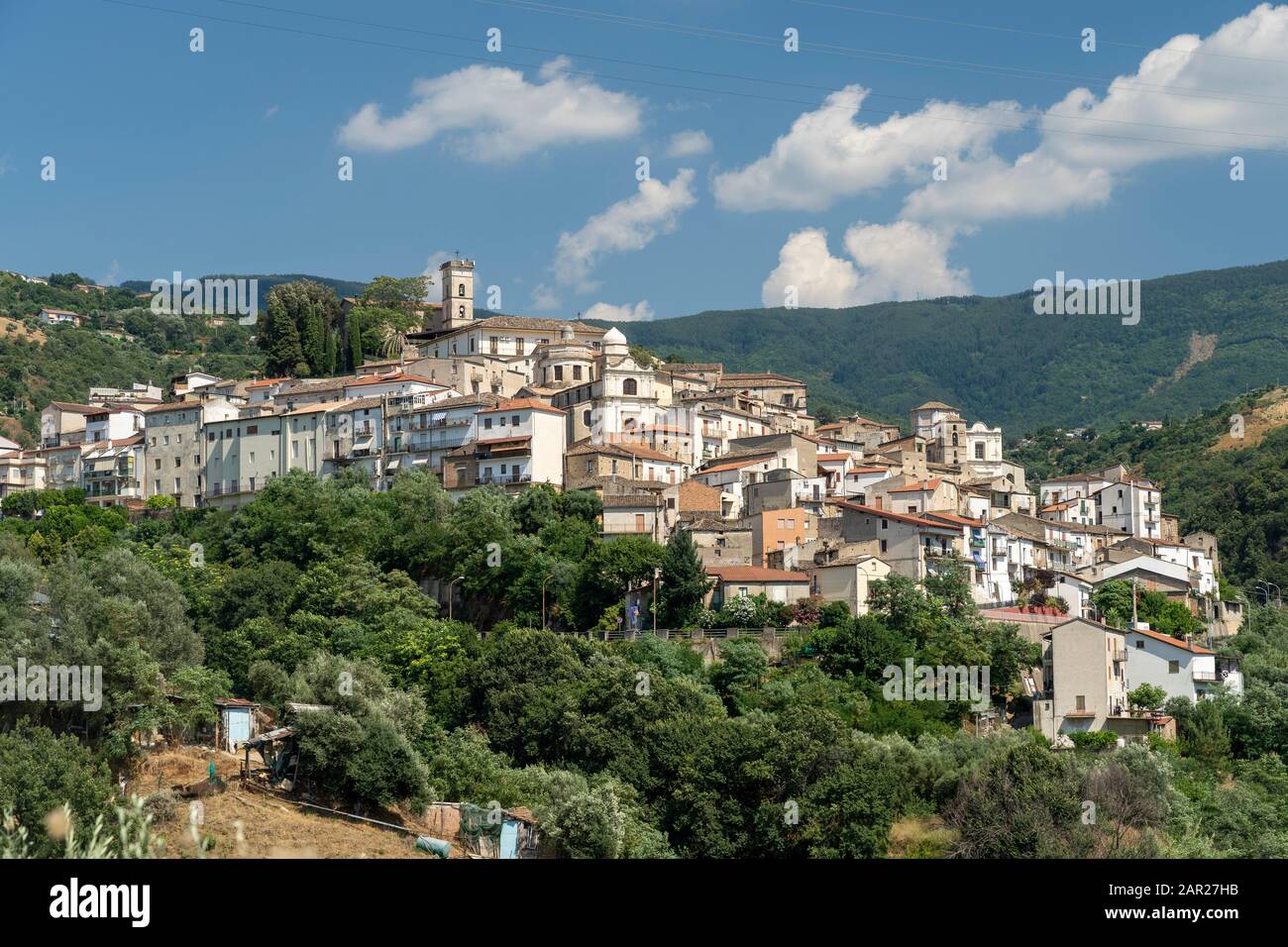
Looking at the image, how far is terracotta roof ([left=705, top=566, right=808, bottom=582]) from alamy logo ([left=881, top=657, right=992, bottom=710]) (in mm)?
6826

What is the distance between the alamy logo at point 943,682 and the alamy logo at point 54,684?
24.1m

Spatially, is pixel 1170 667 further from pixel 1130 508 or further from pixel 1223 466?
pixel 1223 466

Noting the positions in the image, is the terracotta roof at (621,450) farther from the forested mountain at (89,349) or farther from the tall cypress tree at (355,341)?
the forested mountain at (89,349)

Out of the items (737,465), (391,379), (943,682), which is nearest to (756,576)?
(943,682)

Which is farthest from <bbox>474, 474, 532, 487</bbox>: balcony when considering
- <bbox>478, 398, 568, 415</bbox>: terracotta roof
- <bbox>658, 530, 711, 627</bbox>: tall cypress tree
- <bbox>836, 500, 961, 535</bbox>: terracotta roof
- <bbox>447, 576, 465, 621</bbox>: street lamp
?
<bbox>836, 500, 961, 535</bbox>: terracotta roof

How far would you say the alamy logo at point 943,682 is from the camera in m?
50.9

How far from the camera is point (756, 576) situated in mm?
56969

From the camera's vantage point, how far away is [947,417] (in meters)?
91.2

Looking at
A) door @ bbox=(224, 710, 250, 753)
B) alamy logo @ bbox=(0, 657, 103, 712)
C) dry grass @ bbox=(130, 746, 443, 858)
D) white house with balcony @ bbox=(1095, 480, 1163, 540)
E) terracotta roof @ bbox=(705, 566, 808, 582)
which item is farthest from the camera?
white house with balcony @ bbox=(1095, 480, 1163, 540)

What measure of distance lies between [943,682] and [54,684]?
27101 mm

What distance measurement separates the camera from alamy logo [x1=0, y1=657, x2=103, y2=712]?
A: 135 ft

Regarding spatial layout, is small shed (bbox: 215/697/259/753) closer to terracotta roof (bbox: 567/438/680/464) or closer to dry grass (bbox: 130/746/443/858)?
dry grass (bbox: 130/746/443/858)

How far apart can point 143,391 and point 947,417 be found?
54172 mm
